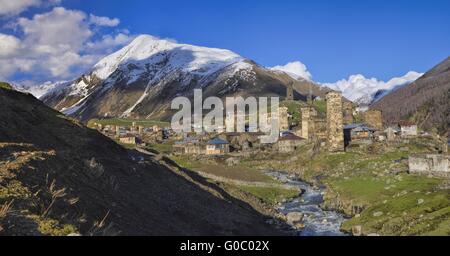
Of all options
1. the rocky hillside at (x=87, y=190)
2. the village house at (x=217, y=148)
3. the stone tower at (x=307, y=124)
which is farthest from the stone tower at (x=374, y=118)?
the rocky hillside at (x=87, y=190)

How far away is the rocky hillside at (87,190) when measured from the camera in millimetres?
23719

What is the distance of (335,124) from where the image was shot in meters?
120

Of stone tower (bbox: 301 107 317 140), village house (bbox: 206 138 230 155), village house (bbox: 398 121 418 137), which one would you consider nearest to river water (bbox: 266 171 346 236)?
village house (bbox: 206 138 230 155)

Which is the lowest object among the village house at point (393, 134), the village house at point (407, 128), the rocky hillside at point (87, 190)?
the rocky hillside at point (87, 190)

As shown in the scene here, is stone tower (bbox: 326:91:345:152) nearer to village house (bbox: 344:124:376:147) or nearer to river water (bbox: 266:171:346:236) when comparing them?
village house (bbox: 344:124:376:147)

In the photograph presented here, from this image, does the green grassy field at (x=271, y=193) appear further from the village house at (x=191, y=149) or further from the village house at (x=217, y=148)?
the village house at (x=191, y=149)

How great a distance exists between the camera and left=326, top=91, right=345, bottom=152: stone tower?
118 metres

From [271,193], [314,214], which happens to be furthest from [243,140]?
[314,214]

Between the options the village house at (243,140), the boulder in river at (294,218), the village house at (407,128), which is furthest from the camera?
the village house at (243,140)

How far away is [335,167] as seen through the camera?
99125mm

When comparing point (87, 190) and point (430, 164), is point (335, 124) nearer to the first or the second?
point (430, 164)

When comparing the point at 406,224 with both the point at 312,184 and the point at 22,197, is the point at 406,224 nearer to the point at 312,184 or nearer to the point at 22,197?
the point at 22,197

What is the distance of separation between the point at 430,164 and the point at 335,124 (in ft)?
166

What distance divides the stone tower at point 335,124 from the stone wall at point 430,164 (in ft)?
147
